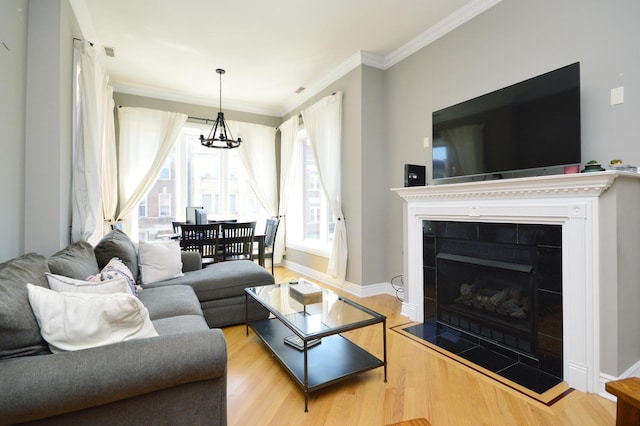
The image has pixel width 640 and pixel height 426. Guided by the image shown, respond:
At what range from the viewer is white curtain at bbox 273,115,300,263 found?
17.2 feet

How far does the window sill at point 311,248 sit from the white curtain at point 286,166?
26 cm

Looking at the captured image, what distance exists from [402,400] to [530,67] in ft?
8.51

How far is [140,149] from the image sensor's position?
15.2ft

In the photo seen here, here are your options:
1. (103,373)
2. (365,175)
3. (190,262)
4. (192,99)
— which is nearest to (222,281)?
(190,262)

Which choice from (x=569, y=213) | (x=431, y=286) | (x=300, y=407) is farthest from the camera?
(x=431, y=286)

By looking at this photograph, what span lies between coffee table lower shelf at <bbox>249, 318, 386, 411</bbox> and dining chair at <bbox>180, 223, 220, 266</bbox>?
1.67 m

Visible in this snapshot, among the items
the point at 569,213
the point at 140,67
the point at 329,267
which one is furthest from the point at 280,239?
the point at 569,213

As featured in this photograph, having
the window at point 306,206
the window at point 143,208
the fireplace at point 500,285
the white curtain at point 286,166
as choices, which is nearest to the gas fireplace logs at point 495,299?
the fireplace at point 500,285

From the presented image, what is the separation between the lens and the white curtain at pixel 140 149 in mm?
4539

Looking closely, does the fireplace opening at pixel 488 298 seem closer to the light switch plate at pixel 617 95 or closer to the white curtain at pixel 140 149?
the light switch plate at pixel 617 95

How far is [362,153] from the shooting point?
3.76 m

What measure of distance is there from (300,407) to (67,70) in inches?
119

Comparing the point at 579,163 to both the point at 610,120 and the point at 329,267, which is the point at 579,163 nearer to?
the point at 610,120

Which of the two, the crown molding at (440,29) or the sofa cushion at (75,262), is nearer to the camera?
the sofa cushion at (75,262)
